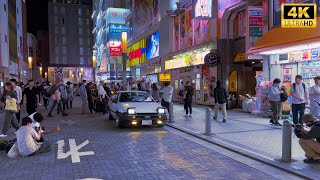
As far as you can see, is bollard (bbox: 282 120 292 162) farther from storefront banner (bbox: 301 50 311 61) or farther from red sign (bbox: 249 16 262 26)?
red sign (bbox: 249 16 262 26)

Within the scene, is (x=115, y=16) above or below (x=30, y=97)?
above

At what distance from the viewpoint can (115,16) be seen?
55.5 metres

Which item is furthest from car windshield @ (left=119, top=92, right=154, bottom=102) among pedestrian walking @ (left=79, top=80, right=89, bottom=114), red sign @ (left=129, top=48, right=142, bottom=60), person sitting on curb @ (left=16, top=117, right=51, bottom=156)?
red sign @ (left=129, top=48, right=142, bottom=60)

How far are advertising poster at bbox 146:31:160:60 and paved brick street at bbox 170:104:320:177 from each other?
18244mm

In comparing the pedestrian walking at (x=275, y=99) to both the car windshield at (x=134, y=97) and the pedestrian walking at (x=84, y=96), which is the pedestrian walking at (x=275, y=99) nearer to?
the car windshield at (x=134, y=97)

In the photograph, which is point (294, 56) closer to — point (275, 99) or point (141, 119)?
point (275, 99)

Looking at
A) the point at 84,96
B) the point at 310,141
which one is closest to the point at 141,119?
the point at 310,141

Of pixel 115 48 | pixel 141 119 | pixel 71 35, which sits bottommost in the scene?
pixel 141 119

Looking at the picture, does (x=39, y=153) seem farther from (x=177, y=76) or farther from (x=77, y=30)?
(x=77, y=30)

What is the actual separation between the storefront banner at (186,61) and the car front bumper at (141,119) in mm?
9631

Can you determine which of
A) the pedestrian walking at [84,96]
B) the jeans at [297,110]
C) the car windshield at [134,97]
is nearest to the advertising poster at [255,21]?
the jeans at [297,110]

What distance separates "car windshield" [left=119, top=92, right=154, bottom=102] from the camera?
13227 millimetres

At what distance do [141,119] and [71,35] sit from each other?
87.6 metres

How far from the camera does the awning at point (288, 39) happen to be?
10844 millimetres
